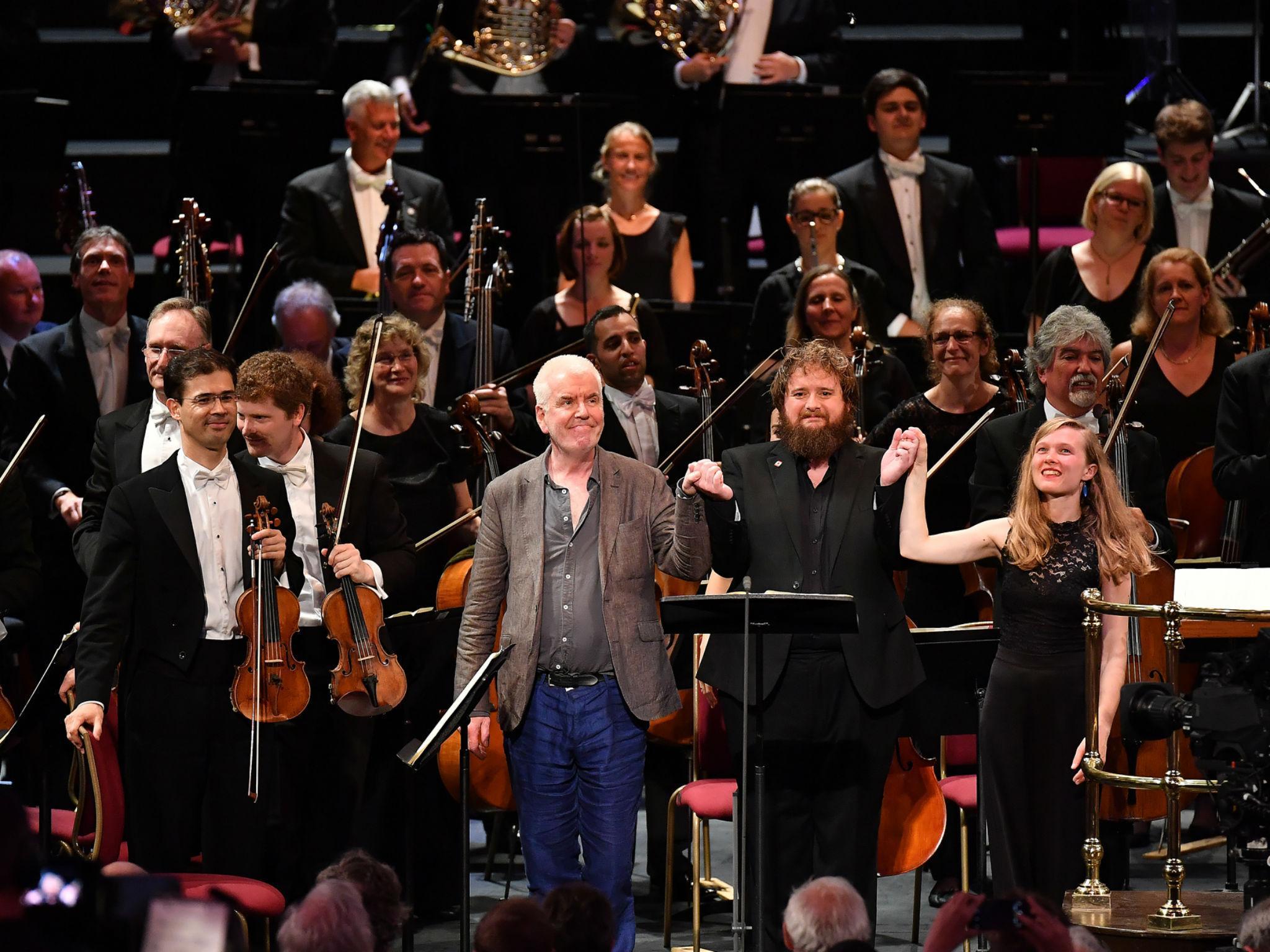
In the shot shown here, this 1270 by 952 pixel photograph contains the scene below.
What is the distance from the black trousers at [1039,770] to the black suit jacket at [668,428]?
1483mm

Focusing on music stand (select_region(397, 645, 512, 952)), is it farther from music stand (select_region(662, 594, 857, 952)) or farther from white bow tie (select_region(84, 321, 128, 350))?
white bow tie (select_region(84, 321, 128, 350))

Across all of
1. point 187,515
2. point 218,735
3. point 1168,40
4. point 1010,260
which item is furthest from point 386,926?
point 1168,40

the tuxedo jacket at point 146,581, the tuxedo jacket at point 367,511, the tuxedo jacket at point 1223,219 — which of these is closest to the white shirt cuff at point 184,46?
the tuxedo jacket at point 367,511

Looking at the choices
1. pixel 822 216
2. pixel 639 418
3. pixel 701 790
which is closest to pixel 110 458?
pixel 639 418

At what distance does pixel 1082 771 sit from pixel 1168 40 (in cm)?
479

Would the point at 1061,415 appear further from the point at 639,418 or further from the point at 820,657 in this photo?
the point at 639,418

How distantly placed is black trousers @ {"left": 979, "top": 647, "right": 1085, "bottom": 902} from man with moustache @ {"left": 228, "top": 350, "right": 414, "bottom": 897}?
1.50 meters

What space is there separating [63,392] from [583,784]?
7.61 feet

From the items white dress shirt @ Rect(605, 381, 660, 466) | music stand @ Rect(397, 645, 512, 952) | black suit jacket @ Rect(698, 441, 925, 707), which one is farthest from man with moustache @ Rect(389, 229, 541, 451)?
music stand @ Rect(397, 645, 512, 952)

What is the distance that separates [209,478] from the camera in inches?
176

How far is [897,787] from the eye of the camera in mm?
4598

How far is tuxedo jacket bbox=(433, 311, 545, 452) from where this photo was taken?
5.96 metres

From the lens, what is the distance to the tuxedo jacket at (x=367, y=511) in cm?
466

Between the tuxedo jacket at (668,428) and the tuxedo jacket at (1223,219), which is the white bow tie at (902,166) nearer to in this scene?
the tuxedo jacket at (1223,219)
